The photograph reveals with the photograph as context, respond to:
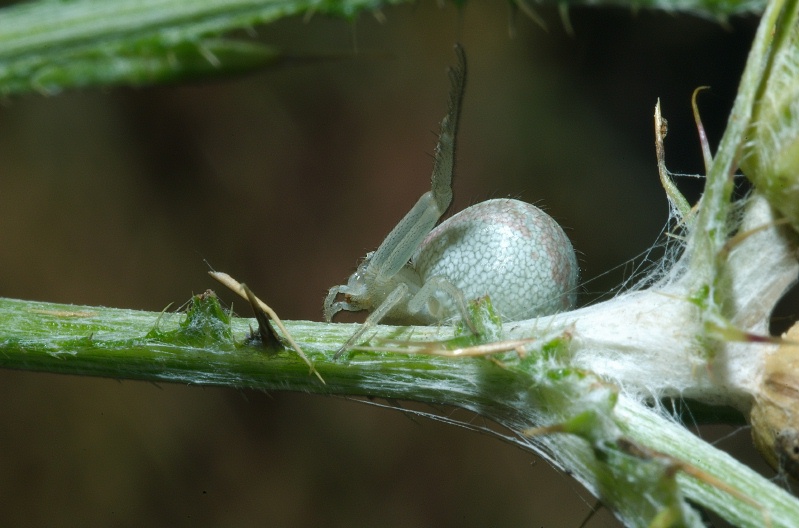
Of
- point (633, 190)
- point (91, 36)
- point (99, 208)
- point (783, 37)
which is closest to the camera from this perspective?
point (783, 37)

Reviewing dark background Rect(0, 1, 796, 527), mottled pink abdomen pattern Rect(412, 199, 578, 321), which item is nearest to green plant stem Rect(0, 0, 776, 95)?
mottled pink abdomen pattern Rect(412, 199, 578, 321)

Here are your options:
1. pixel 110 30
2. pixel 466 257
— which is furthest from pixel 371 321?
pixel 110 30

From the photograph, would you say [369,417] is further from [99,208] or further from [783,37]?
[783,37]

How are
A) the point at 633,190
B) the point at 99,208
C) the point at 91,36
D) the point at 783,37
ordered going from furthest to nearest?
the point at 633,190
the point at 99,208
the point at 91,36
the point at 783,37

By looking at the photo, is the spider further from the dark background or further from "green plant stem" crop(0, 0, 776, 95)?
the dark background

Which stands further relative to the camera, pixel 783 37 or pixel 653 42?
pixel 653 42

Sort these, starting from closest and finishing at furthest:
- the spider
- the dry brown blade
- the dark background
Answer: the dry brown blade, the spider, the dark background

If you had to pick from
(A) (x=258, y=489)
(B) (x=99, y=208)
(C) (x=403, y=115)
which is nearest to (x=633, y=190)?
(C) (x=403, y=115)

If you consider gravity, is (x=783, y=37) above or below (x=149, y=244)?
above

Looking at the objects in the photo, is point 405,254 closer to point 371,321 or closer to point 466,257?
point 466,257
